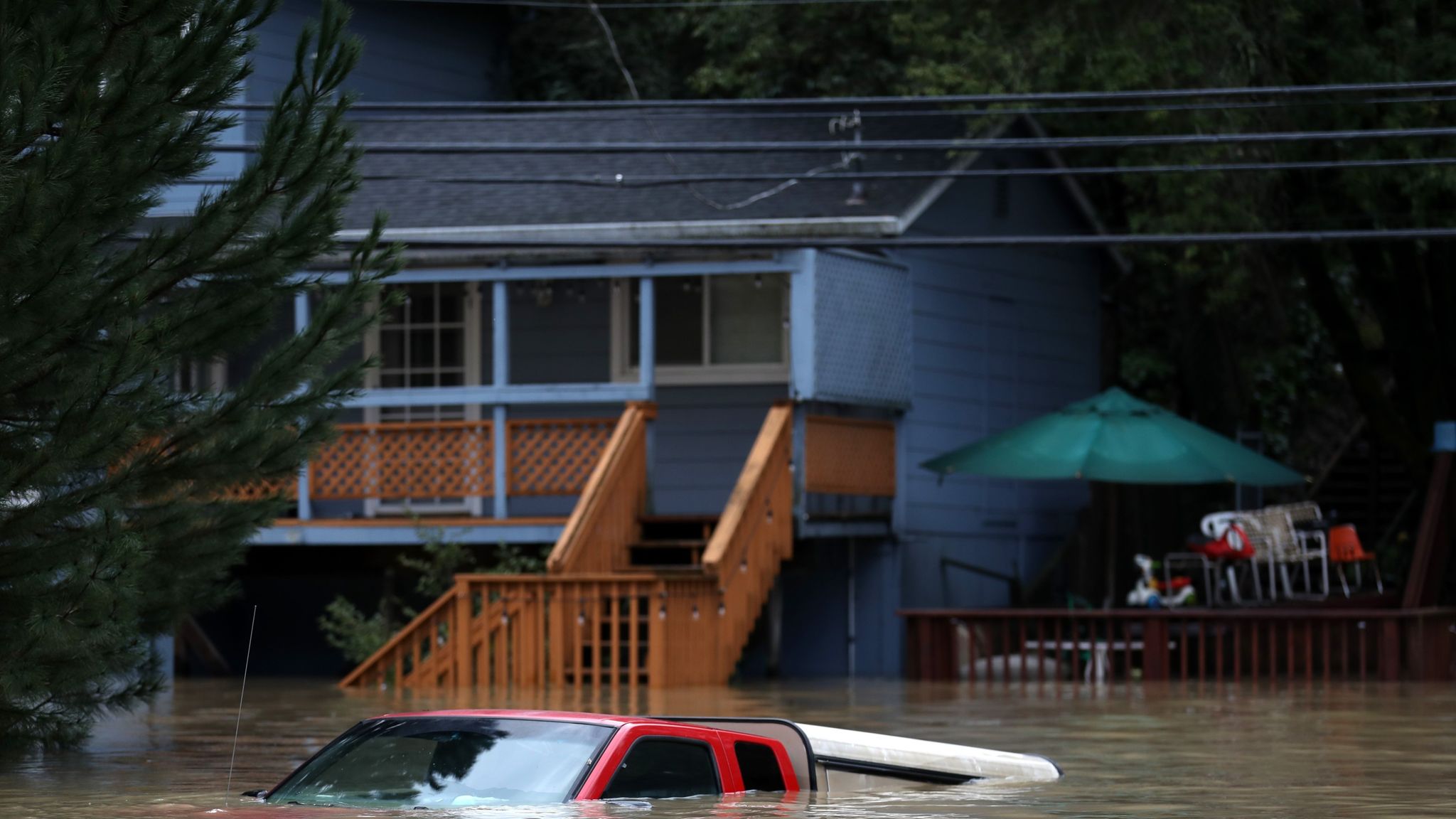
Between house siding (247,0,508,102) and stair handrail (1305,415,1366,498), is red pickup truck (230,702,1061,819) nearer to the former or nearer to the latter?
house siding (247,0,508,102)

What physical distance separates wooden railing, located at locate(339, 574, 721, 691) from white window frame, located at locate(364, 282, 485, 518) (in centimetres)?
430

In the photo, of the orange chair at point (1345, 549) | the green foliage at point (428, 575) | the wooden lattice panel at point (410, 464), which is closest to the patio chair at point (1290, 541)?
the orange chair at point (1345, 549)

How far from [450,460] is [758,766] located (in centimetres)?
1321

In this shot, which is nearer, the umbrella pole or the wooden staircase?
the wooden staircase

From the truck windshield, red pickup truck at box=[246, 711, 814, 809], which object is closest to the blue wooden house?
red pickup truck at box=[246, 711, 814, 809]

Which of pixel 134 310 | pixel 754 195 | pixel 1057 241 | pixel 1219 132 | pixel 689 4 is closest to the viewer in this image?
pixel 134 310

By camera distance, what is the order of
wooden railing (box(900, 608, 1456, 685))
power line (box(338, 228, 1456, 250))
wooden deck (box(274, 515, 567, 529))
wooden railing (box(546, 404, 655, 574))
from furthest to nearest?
wooden deck (box(274, 515, 567, 529)) < wooden railing (box(900, 608, 1456, 685)) < wooden railing (box(546, 404, 655, 574)) < power line (box(338, 228, 1456, 250))

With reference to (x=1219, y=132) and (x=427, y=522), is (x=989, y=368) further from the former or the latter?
(x=427, y=522)

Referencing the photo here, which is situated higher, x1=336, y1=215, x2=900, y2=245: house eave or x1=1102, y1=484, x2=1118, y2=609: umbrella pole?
x1=336, y1=215, x2=900, y2=245: house eave

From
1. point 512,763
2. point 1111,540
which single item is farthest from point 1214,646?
point 512,763

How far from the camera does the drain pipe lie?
936 inches

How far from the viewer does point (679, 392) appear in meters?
24.6

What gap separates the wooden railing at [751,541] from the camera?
19.9 m

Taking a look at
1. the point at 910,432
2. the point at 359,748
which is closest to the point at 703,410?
the point at 910,432
